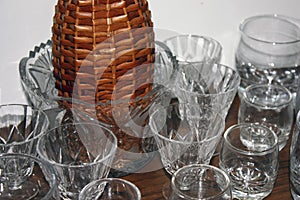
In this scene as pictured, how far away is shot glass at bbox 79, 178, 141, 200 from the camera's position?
724 mm

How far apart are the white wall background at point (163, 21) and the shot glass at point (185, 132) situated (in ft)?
0.61

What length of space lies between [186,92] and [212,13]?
202 mm

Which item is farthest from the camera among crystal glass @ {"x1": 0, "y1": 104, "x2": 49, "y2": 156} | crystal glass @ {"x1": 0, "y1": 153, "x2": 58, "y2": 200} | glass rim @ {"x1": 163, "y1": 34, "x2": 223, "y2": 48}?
glass rim @ {"x1": 163, "y1": 34, "x2": 223, "y2": 48}

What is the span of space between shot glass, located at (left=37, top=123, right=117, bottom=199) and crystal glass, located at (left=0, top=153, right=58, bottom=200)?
0.06ft

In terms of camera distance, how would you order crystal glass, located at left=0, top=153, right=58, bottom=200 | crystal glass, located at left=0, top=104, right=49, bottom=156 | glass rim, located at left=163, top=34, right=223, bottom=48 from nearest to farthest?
crystal glass, located at left=0, top=153, right=58, bottom=200, crystal glass, located at left=0, top=104, right=49, bottom=156, glass rim, located at left=163, top=34, right=223, bottom=48

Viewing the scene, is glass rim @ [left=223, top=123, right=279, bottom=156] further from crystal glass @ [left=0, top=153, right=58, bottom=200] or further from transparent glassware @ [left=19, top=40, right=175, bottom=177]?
crystal glass @ [left=0, top=153, right=58, bottom=200]

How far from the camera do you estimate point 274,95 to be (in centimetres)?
99

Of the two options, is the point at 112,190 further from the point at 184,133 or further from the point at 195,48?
the point at 195,48

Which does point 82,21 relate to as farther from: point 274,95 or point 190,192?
point 274,95

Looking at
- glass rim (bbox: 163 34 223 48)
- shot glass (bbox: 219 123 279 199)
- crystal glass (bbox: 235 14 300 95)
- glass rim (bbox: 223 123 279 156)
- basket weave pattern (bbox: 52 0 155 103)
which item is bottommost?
shot glass (bbox: 219 123 279 199)

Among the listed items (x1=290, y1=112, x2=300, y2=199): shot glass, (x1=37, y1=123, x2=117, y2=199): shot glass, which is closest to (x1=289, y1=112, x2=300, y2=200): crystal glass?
(x1=290, y1=112, x2=300, y2=199): shot glass

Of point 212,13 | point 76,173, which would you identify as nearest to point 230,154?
point 76,173

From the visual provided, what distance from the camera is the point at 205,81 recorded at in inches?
37.2

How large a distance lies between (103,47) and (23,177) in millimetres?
187
